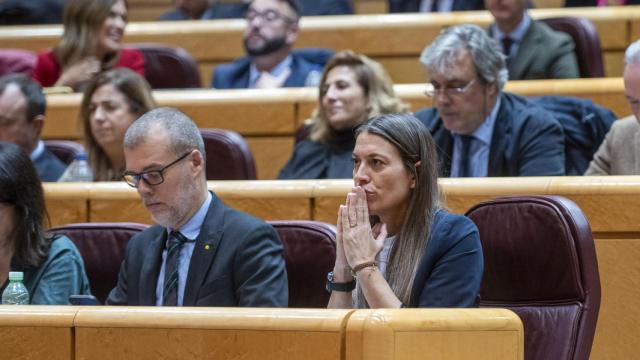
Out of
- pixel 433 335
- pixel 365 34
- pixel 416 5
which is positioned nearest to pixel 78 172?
pixel 365 34

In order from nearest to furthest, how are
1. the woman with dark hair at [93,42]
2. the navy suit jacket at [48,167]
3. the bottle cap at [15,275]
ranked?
the bottle cap at [15,275], the navy suit jacket at [48,167], the woman with dark hair at [93,42]

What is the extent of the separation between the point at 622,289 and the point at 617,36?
1767mm

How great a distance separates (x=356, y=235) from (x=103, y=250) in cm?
63

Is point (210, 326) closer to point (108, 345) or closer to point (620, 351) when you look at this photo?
point (108, 345)

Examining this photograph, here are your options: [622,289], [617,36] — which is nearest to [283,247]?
[622,289]

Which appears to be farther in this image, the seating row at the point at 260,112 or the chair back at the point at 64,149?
the seating row at the point at 260,112

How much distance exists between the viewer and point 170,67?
3697 mm

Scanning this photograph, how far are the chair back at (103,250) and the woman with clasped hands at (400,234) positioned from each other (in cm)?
55

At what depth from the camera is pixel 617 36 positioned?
12.3 ft

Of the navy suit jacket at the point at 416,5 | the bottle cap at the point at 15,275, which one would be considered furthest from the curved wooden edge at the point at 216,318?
the navy suit jacket at the point at 416,5

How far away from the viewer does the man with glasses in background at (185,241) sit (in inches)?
77.3

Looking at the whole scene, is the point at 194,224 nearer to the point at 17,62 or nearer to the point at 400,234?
the point at 400,234

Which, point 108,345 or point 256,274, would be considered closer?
point 108,345

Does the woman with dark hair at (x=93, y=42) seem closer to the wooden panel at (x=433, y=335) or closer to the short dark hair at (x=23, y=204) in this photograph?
the short dark hair at (x=23, y=204)
